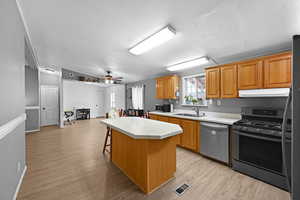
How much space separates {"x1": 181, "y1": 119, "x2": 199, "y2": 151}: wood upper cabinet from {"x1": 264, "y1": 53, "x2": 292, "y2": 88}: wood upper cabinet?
5.29 feet

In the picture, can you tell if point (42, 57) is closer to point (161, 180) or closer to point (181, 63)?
point (181, 63)

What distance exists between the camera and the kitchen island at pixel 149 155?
167 cm

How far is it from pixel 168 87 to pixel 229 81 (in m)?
1.97

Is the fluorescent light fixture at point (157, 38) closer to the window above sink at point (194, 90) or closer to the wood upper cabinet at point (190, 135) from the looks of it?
the window above sink at point (194, 90)

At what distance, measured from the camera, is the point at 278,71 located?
214 centimetres

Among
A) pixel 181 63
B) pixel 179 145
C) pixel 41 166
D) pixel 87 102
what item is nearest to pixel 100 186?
pixel 41 166

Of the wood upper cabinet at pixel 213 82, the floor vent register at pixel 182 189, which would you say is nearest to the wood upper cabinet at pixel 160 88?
the wood upper cabinet at pixel 213 82

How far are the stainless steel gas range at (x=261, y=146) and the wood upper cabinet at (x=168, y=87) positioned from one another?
2.15 metres

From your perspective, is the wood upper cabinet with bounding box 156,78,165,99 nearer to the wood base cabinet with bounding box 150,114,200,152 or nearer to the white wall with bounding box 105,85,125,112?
the wood base cabinet with bounding box 150,114,200,152

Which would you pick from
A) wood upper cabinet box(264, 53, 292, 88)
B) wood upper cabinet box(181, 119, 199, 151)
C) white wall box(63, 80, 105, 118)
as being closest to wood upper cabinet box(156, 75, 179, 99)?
wood upper cabinet box(181, 119, 199, 151)

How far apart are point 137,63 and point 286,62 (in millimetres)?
3563

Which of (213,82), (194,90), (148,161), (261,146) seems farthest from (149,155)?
(194,90)

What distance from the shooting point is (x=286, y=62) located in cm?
207

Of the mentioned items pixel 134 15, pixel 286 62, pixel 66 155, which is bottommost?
pixel 66 155
